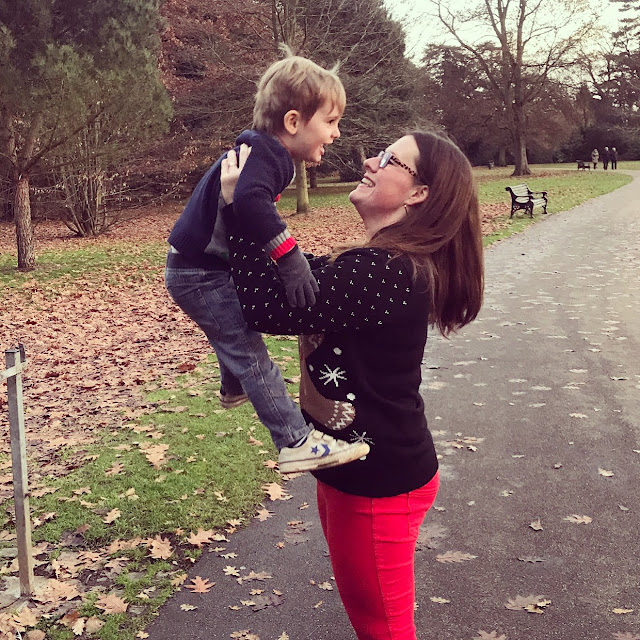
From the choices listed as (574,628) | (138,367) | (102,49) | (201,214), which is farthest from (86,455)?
(102,49)

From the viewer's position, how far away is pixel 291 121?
7.20 feet

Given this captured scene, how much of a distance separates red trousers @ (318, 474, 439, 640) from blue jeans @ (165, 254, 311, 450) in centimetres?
31

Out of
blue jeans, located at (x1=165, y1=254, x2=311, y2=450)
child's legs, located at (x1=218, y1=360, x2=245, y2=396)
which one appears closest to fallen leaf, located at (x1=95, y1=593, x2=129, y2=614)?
child's legs, located at (x1=218, y1=360, x2=245, y2=396)

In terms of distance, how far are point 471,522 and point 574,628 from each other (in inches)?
41.7

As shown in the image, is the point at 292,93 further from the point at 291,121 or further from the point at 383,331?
the point at 383,331

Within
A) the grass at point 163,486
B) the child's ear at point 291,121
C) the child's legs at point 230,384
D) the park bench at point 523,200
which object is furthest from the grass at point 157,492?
the park bench at point 523,200

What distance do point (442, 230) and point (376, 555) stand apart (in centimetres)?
88

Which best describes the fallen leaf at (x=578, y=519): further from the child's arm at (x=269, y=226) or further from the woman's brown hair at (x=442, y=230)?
the child's arm at (x=269, y=226)

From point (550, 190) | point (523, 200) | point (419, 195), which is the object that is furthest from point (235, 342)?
point (550, 190)

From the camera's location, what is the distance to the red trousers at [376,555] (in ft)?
6.71

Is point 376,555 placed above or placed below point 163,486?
above

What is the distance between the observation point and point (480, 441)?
5.72 metres

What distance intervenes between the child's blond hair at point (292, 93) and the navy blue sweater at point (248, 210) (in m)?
0.09

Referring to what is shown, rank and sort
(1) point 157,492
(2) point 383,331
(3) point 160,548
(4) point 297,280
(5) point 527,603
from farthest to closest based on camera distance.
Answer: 1. (1) point 157,492
2. (3) point 160,548
3. (5) point 527,603
4. (2) point 383,331
5. (4) point 297,280
